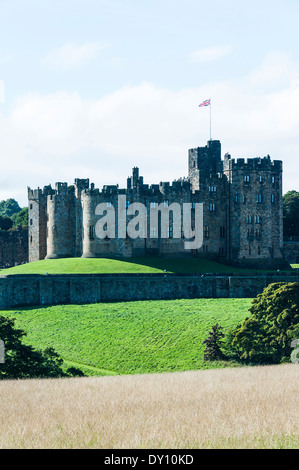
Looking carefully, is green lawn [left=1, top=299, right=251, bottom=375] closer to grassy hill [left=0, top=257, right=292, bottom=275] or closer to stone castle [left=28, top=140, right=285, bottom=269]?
Result: grassy hill [left=0, top=257, right=292, bottom=275]

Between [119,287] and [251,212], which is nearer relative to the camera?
[119,287]

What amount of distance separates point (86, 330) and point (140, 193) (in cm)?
2840

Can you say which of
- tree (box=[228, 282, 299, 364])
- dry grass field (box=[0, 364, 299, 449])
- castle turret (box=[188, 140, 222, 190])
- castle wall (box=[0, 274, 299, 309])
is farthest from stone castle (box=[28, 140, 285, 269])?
dry grass field (box=[0, 364, 299, 449])

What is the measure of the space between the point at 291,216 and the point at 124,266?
34.6 meters

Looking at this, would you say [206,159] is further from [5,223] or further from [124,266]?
[5,223]

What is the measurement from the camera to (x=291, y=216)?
9525 cm

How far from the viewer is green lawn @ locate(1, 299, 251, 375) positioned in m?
43.0

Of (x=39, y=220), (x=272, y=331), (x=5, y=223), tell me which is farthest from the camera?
(x=5, y=223)

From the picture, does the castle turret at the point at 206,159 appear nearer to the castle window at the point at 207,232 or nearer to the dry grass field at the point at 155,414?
the castle window at the point at 207,232

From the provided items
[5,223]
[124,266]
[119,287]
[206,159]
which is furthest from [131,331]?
[5,223]

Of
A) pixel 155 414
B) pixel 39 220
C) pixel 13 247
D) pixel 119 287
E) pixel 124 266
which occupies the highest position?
pixel 39 220

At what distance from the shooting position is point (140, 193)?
76500mm

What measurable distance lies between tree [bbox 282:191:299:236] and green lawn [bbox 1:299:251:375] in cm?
3766
